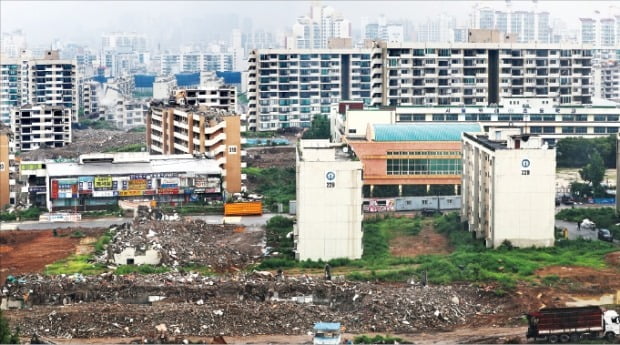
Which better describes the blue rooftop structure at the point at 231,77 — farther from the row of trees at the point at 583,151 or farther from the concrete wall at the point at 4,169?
the concrete wall at the point at 4,169

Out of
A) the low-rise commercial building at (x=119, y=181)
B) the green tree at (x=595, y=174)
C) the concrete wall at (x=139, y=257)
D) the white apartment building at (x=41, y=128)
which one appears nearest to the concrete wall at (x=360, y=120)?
the low-rise commercial building at (x=119, y=181)

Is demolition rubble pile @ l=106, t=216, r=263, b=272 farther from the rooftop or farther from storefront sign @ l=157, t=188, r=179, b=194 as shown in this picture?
the rooftop

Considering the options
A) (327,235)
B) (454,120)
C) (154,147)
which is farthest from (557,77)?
→ (327,235)

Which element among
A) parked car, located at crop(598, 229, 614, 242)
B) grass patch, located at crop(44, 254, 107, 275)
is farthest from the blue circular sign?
grass patch, located at crop(44, 254, 107, 275)

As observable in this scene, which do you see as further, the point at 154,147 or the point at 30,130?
the point at 30,130

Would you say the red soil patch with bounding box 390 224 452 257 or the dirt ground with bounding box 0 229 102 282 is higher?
the red soil patch with bounding box 390 224 452 257

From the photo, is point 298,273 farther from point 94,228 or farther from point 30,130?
point 30,130
